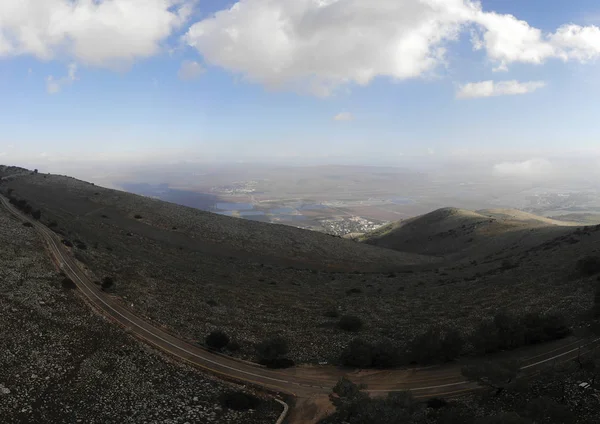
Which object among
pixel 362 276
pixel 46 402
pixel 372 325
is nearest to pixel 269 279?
pixel 362 276

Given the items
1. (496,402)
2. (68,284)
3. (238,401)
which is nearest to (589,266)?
(496,402)

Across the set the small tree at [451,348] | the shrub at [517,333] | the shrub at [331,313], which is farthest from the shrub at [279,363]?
the shrub at [517,333]

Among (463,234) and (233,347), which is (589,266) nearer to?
(233,347)

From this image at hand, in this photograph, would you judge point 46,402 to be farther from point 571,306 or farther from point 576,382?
point 571,306

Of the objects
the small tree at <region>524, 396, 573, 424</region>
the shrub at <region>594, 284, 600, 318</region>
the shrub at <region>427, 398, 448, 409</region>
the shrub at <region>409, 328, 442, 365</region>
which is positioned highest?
the shrub at <region>594, 284, 600, 318</region>

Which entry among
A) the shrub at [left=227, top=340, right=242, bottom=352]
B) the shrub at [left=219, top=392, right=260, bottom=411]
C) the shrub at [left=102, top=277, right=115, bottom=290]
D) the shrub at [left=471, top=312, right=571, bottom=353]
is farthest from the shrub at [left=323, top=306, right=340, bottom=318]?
the shrub at [left=102, top=277, right=115, bottom=290]

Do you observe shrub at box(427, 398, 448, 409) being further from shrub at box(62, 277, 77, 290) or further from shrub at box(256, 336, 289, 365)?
shrub at box(62, 277, 77, 290)

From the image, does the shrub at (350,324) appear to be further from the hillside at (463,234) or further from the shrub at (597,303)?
the hillside at (463,234)
